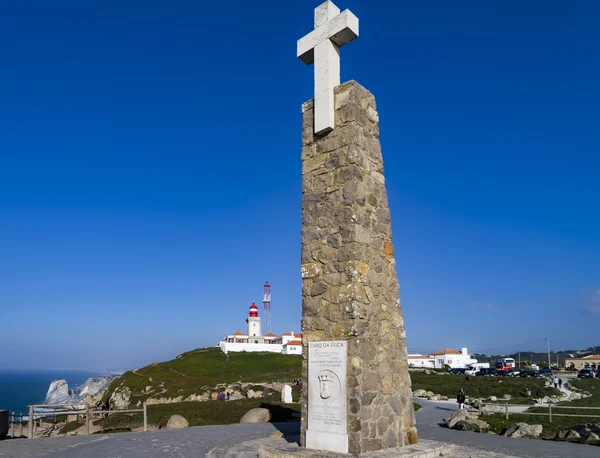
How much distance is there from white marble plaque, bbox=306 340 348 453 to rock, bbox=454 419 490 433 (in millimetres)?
7509

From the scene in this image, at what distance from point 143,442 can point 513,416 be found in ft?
44.7

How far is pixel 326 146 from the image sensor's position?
390 inches

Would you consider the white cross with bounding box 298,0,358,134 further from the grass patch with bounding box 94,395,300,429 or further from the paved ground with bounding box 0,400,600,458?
the grass patch with bounding box 94,395,300,429

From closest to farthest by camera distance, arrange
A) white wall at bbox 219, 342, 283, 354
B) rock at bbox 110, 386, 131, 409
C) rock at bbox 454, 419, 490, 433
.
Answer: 1. rock at bbox 454, 419, 490, 433
2. rock at bbox 110, 386, 131, 409
3. white wall at bbox 219, 342, 283, 354

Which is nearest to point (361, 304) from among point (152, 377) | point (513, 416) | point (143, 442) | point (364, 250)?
point (364, 250)

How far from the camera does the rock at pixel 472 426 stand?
14.5m

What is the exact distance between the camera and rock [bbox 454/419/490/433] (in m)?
14.5

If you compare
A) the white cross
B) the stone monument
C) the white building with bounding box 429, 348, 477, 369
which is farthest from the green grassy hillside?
the white building with bounding box 429, 348, 477, 369

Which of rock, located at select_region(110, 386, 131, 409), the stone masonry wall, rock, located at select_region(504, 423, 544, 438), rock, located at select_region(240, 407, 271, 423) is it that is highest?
the stone masonry wall

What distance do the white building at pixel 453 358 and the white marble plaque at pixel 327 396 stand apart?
88.0 meters

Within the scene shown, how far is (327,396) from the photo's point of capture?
29.3 feet

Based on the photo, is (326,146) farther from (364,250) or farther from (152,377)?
(152,377)

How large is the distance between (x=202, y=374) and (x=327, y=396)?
49.1 metres

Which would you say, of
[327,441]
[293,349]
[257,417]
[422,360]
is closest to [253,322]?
[293,349]
